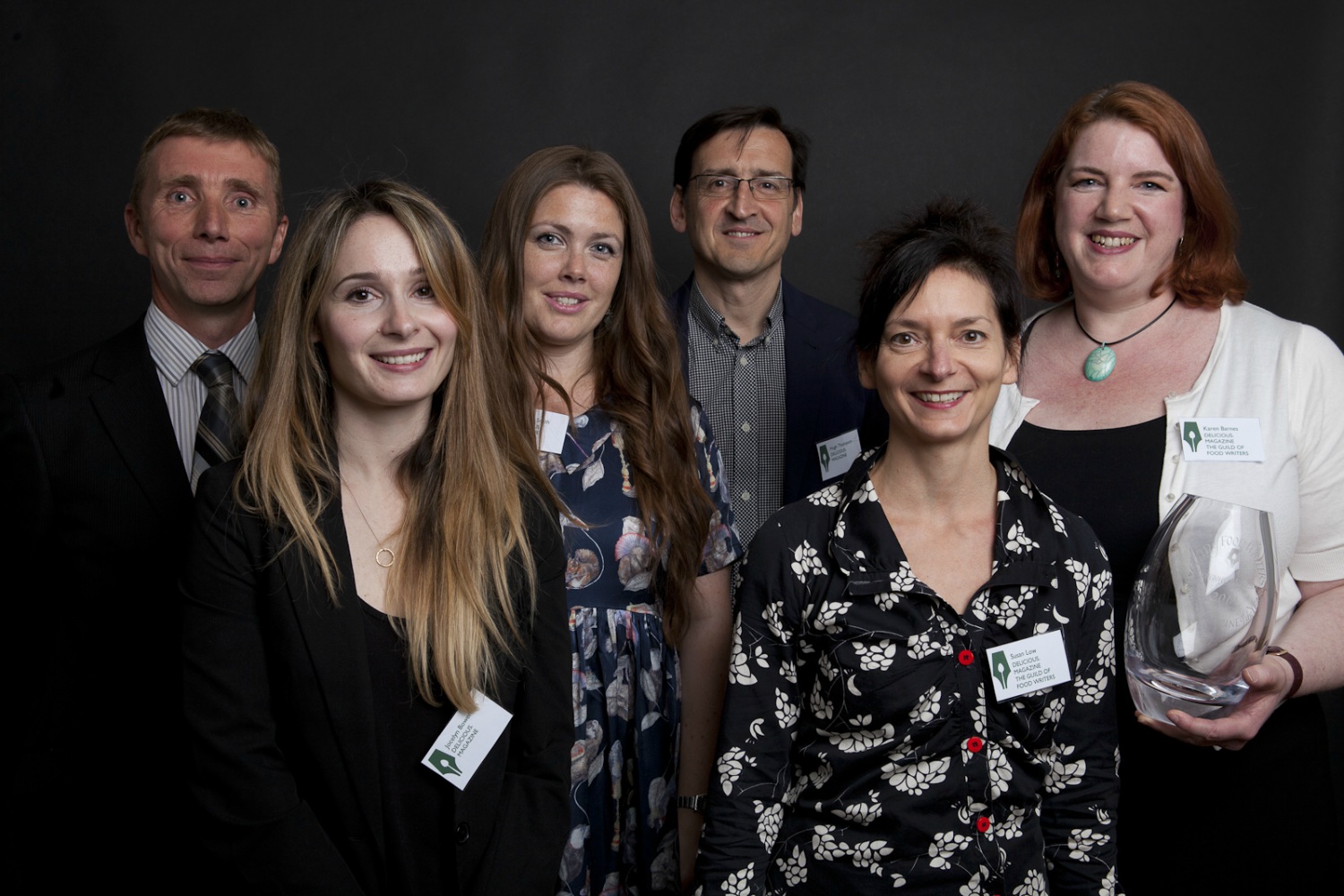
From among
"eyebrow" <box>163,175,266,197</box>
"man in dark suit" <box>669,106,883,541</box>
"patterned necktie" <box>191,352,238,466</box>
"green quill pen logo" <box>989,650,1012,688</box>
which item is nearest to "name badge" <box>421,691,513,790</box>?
"green quill pen logo" <box>989,650,1012,688</box>

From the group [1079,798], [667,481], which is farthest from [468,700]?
[1079,798]

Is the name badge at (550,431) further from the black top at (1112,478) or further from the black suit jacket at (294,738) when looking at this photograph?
the black top at (1112,478)

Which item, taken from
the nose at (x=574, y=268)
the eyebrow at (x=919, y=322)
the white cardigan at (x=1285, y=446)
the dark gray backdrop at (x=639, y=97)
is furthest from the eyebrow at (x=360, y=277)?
the dark gray backdrop at (x=639, y=97)

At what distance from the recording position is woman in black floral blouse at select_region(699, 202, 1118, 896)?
1847 mm

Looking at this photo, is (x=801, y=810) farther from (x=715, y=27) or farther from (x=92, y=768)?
(x=715, y=27)

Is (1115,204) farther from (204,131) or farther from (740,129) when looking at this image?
(204,131)

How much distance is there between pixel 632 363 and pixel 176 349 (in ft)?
3.52

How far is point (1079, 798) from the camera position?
190cm

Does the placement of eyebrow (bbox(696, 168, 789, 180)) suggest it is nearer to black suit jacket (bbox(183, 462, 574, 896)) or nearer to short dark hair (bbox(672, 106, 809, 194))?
short dark hair (bbox(672, 106, 809, 194))

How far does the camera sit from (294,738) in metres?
1.79

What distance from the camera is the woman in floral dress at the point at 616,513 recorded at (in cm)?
235

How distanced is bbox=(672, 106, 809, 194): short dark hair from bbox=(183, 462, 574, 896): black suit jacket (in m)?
1.90

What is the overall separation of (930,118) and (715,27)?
837mm

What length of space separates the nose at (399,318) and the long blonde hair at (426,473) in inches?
2.8
